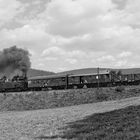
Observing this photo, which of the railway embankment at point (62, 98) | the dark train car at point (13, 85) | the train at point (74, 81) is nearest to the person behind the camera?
the railway embankment at point (62, 98)

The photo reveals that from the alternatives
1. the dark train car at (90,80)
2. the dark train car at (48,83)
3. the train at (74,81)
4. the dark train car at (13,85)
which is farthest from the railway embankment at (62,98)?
the dark train car at (13,85)

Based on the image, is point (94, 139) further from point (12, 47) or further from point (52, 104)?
point (12, 47)

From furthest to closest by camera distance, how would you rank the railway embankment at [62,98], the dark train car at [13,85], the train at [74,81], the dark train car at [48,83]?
the dark train car at [13,85], the dark train car at [48,83], the train at [74,81], the railway embankment at [62,98]

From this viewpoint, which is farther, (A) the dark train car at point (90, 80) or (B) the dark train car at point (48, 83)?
(B) the dark train car at point (48, 83)

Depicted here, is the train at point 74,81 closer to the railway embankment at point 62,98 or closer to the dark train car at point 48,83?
the dark train car at point 48,83

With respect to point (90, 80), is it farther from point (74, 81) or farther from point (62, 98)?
point (62, 98)

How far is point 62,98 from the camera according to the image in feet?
148

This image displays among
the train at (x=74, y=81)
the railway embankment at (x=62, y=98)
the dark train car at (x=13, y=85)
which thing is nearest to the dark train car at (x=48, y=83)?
the train at (x=74, y=81)

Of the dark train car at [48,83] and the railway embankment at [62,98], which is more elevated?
the dark train car at [48,83]

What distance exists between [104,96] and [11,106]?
13.6 m

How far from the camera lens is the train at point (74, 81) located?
5622 cm

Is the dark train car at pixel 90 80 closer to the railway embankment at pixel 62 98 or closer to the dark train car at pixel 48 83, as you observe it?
the dark train car at pixel 48 83

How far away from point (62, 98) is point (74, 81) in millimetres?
14939

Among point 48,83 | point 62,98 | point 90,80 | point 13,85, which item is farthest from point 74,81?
point 62,98
